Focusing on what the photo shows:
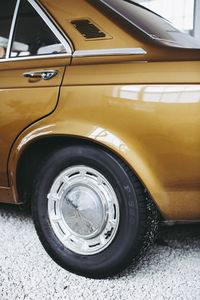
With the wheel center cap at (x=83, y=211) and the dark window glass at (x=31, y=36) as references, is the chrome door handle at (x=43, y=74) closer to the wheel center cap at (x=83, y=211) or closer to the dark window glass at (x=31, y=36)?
the dark window glass at (x=31, y=36)

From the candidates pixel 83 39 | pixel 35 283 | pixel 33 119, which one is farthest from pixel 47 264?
pixel 83 39

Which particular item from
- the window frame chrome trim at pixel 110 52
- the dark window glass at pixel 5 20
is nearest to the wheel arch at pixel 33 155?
the window frame chrome trim at pixel 110 52

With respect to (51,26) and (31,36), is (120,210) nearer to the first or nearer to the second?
(51,26)

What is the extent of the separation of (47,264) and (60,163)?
0.65 metres

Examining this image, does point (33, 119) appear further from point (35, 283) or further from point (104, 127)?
point (35, 283)

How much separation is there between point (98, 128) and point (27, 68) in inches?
Answer: 24.9

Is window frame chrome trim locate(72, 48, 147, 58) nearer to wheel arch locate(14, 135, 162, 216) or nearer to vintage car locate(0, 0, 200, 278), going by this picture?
vintage car locate(0, 0, 200, 278)

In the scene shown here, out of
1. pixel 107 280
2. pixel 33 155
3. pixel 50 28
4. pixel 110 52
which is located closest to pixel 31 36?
pixel 50 28

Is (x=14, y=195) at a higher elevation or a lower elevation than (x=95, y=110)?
lower

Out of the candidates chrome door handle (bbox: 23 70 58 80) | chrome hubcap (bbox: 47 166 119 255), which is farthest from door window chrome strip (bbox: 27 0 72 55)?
chrome hubcap (bbox: 47 166 119 255)

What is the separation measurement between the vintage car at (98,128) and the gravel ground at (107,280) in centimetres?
10

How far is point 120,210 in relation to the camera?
1609 millimetres

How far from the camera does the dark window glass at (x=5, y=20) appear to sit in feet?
6.70

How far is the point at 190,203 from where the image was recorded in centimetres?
149
